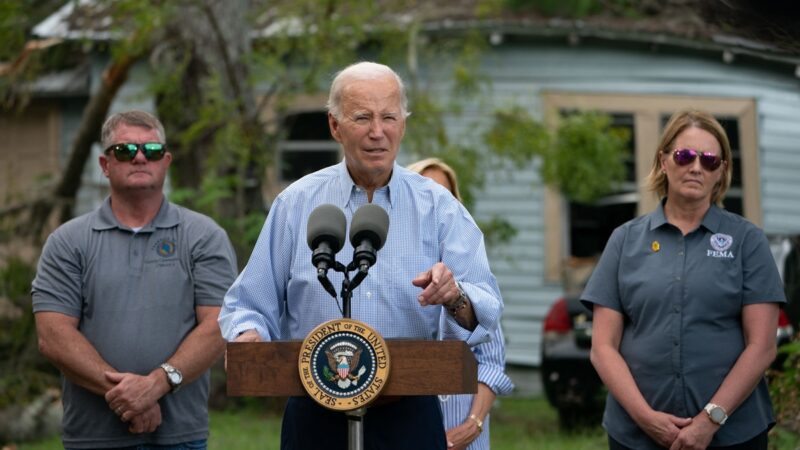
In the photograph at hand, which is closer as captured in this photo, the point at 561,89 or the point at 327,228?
the point at 327,228

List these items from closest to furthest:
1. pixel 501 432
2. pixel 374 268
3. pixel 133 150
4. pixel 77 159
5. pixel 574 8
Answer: pixel 374 268 → pixel 133 150 → pixel 501 432 → pixel 77 159 → pixel 574 8

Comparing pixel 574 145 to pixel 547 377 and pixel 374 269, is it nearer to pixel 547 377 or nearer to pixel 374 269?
pixel 547 377

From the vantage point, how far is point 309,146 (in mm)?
18547

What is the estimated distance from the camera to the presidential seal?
15.6 ft

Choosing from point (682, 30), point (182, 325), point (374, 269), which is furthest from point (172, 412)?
point (682, 30)

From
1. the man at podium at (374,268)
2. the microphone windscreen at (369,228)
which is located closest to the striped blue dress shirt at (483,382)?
the man at podium at (374,268)

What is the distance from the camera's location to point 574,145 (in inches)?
596

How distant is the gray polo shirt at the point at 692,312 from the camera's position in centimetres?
639

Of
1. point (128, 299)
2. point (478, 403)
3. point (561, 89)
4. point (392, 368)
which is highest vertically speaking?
point (561, 89)

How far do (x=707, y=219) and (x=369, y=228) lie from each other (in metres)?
2.25

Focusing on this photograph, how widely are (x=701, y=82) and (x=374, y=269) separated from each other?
44.0 feet

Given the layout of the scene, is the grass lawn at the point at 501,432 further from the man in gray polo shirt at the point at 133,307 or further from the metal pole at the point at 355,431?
the metal pole at the point at 355,431

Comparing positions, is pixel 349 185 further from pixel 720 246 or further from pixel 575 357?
pixel 575 357

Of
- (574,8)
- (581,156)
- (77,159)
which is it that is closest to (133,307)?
(77,159)
